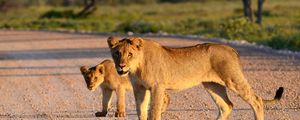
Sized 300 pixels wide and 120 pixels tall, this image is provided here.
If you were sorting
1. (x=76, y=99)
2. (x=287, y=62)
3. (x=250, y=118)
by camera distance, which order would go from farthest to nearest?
1. (x=287, y=62)
2. (x=76, y=99)
3. (x=250, y=118)

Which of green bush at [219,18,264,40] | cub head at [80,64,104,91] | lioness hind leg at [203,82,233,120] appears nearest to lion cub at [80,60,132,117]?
cub head at [80,64,104,91]

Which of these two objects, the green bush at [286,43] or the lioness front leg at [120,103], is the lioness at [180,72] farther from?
the green bush at [286,43]

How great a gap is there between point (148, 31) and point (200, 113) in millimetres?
26961

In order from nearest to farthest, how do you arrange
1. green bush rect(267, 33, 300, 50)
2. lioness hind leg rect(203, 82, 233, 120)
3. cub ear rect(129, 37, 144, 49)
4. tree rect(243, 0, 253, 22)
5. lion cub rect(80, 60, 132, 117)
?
cub ear rect(129, 37, 144, 49) < lioness hind leg rect(203, 82, 233, 120) < lion cub rect(80, 60, 132, 117) < green bush rect(267, 33, 300, 50) < tree rect(243, 0, 253, 22)

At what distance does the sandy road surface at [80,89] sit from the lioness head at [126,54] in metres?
2.08

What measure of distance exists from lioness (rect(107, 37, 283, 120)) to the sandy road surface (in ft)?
3.10

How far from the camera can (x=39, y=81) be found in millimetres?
17125

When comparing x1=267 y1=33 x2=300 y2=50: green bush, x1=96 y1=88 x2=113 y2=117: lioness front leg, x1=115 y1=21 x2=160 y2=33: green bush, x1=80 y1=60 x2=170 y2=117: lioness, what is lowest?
x1=115 y1=21 x2=160 y2=33: green bush

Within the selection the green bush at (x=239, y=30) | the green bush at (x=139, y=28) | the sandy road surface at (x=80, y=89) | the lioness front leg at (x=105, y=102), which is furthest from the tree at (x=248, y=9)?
the lioness front leg at (x=105, y=102)

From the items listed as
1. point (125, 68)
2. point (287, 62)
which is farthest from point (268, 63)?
point (125, 68)

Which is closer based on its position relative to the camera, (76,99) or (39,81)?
(76,99)

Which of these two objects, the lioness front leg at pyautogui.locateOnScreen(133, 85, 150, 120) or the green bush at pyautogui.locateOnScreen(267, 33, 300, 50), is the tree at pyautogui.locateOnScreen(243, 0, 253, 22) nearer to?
the green bush at pyautogui.locateOnScreen(267, 33, 300, 50)

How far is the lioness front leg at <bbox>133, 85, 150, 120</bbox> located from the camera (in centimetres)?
961

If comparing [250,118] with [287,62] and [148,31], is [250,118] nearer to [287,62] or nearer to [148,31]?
[287,62]
